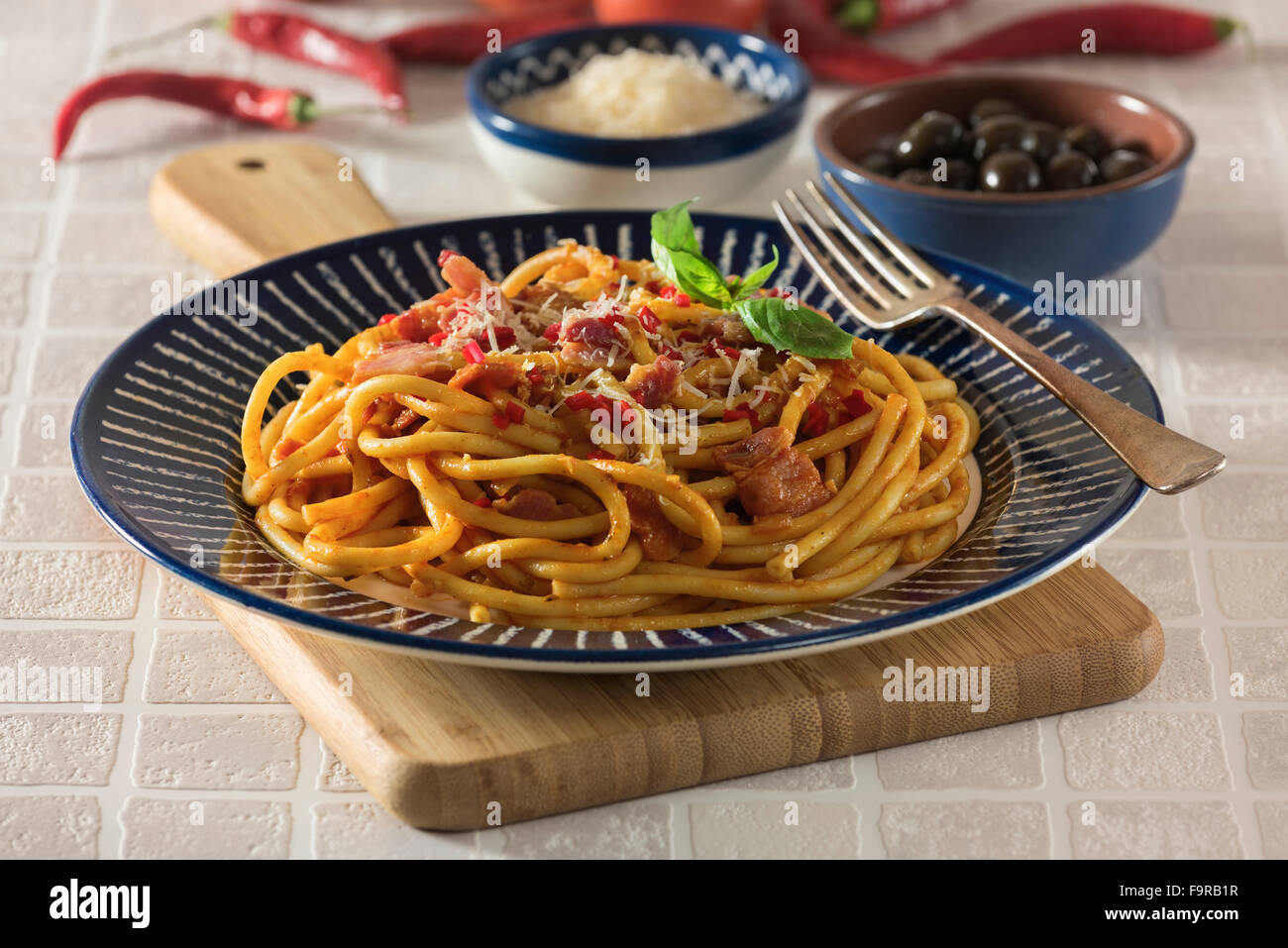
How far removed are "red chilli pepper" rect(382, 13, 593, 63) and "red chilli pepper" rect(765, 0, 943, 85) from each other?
93 centimetres

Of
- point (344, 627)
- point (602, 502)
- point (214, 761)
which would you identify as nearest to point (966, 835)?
point (602, 502)

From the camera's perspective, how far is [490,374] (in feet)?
9.84

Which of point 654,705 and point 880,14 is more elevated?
point 654,705

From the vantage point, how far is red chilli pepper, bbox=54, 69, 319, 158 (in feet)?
18.7

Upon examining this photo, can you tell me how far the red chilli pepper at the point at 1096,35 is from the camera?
6.47m

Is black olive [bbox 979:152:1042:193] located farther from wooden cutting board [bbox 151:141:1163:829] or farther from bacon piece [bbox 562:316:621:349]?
bacon piece [bbox 562:316:621:349]

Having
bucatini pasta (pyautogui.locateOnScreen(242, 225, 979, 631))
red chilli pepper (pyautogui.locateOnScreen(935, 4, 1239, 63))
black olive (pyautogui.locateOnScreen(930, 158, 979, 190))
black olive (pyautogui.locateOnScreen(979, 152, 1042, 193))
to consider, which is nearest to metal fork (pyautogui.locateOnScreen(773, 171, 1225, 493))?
bucatini pasta (pyautogui.locateOnScreen(242, 225, 979, 631))

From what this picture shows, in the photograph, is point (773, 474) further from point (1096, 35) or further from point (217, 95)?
point (1096, 35)

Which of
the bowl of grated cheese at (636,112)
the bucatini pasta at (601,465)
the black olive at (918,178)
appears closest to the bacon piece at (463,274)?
the bucatini pasta at (601,465)

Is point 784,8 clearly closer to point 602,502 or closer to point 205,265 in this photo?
point 205,265

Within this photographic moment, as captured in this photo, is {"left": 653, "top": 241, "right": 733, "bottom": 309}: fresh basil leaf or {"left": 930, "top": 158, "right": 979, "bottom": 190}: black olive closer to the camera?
{"left": 653, "top": 241, "right": 733, "bottom": 309}: fresh basil leaf

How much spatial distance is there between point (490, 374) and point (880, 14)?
176 inches

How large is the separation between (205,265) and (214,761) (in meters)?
2.23

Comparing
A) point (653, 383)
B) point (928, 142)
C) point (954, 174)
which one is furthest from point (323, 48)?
point (653, 383)
